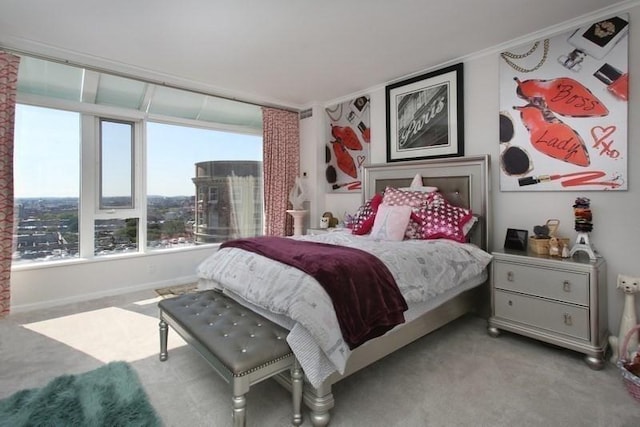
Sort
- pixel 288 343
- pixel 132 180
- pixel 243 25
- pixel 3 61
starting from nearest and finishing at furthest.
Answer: pixel 288 343
pixel 243 25
pixel 3 61
pixel 132 180

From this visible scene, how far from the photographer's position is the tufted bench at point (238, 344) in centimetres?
148

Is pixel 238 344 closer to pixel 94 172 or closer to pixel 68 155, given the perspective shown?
pixel 94 172

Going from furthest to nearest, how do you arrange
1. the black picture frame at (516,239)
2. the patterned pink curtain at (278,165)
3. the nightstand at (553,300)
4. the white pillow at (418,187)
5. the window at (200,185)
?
the patterned pink curtain at (278,165)
the window at (200,185)
the white pillow at (418,187)
the black picture frame at (516,239)
the nightstand at (553,300)

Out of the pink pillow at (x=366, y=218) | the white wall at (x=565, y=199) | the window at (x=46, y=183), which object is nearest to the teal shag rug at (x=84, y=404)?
the window at (x=46, y=183)

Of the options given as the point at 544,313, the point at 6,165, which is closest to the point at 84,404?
the point at 6,165

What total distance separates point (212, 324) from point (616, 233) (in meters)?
2.94

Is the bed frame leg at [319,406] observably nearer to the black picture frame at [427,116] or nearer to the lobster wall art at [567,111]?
the lobster wall art at [567,111]

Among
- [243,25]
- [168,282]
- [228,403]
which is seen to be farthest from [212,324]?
[168,282]

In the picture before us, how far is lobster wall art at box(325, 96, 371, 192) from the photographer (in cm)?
433

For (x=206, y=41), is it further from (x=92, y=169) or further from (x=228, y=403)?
(x=228, y=403)

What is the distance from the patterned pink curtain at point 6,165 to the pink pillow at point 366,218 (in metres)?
3.19

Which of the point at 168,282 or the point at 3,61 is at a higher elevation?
the point at 3,61

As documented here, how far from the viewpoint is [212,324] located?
1.86 meters

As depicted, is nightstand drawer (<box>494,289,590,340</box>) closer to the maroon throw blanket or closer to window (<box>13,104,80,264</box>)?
the maroon throw blanket
